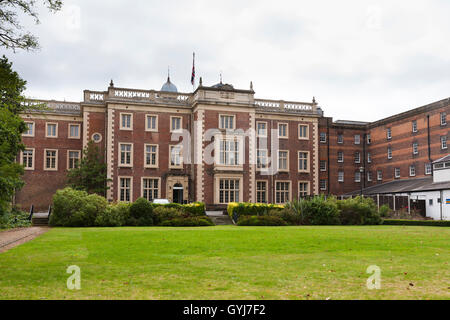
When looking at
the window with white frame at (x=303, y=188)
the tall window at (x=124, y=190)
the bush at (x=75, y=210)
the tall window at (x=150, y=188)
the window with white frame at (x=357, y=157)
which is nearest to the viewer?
the bush at (x=75, y=210)

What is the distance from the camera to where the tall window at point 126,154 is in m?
42.2

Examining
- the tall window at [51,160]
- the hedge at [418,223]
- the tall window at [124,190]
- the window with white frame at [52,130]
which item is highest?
the window with white frame at [52,130]

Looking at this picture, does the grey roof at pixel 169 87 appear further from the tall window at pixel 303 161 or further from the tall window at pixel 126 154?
the tall window at pixel 303 161

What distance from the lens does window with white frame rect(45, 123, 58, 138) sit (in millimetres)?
43094

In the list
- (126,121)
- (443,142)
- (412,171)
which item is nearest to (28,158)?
(126,121)

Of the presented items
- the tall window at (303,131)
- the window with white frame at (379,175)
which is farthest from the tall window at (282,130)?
the window with white frame at (379,175)

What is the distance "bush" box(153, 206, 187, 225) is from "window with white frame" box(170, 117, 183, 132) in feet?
45.8

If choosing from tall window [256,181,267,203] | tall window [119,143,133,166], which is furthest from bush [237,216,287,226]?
tall window [119,143,133,166]

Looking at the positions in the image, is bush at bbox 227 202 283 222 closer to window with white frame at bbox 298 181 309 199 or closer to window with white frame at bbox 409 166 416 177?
window with white frame at bbox 298 181 309 199

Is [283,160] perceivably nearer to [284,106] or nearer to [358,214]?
[284,106]

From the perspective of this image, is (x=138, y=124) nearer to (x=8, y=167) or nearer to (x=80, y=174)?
(x=80, y=174)

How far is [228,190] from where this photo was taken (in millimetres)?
43188

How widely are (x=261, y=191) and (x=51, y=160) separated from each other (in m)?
20.6

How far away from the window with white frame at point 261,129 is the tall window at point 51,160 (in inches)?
778
